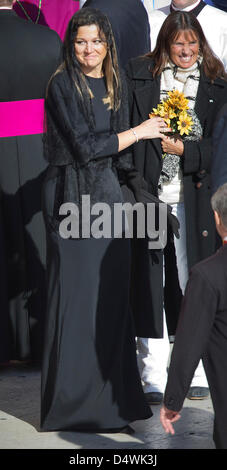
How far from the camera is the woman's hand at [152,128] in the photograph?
4.66 m

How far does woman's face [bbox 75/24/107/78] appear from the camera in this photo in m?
4.56

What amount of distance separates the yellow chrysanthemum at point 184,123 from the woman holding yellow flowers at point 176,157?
1.1 inches

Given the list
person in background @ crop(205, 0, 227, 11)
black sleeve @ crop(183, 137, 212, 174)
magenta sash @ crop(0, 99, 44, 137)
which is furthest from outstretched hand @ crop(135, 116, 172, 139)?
person in background @ crop(205, 0, 227, 11)

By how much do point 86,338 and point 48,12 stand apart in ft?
9.22

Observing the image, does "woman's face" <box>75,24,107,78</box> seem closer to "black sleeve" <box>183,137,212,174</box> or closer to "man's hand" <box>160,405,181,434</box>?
"black sleeve" <box>183,137,212,174</box>

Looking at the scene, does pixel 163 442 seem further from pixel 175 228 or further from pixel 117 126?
pixel 117 126

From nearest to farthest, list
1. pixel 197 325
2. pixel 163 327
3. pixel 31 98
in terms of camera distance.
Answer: pixel 197 325, pixel 163 327, pixel 31 98

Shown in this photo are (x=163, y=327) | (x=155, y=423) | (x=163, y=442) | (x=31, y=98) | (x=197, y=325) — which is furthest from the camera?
(x=31, y=98)

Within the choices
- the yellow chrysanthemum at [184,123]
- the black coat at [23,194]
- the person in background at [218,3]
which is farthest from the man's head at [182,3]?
the yellow chrysanthemum at [184,123]

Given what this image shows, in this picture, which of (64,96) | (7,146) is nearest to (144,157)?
(64,96)

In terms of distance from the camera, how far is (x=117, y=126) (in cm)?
473

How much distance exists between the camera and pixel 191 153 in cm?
494

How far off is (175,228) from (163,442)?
1050mm

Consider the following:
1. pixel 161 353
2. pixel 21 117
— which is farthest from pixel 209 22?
pixel 161 353
